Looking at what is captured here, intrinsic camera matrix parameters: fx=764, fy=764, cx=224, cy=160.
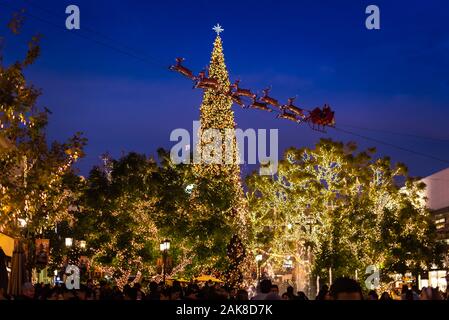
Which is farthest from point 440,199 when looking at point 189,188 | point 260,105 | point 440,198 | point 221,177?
point 260,105

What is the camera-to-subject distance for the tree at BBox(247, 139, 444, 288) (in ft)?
126

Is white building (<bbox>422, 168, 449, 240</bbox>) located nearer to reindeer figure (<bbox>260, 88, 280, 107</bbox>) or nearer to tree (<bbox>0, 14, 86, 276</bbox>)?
reindeer figure (<bbox>260, 88, 280, 107</bbox>)

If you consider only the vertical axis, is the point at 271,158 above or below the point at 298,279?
above

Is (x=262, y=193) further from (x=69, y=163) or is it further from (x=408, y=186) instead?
(x=69, y=163)

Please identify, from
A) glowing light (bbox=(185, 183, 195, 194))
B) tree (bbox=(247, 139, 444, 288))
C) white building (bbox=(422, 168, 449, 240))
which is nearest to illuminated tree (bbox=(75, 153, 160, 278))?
glowing light (bbox=(185, 183, 195, 194))

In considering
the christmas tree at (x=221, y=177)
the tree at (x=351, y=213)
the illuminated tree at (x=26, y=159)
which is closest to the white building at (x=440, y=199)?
the tree at (x=351, y=213)

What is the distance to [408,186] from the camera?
4003 centimetres

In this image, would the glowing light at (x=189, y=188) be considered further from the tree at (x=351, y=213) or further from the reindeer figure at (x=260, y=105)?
the reindeer figure at (x=260, y=105)

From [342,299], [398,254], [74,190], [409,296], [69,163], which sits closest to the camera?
[342,299]

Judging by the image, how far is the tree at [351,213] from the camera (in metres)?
38.4

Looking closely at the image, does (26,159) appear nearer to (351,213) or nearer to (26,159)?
(26,159)

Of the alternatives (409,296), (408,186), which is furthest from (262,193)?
(409,296)

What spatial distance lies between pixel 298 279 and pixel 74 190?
23.5 metres

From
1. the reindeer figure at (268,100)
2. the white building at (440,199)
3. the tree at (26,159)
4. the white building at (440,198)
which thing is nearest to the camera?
the tree at (26,159)
